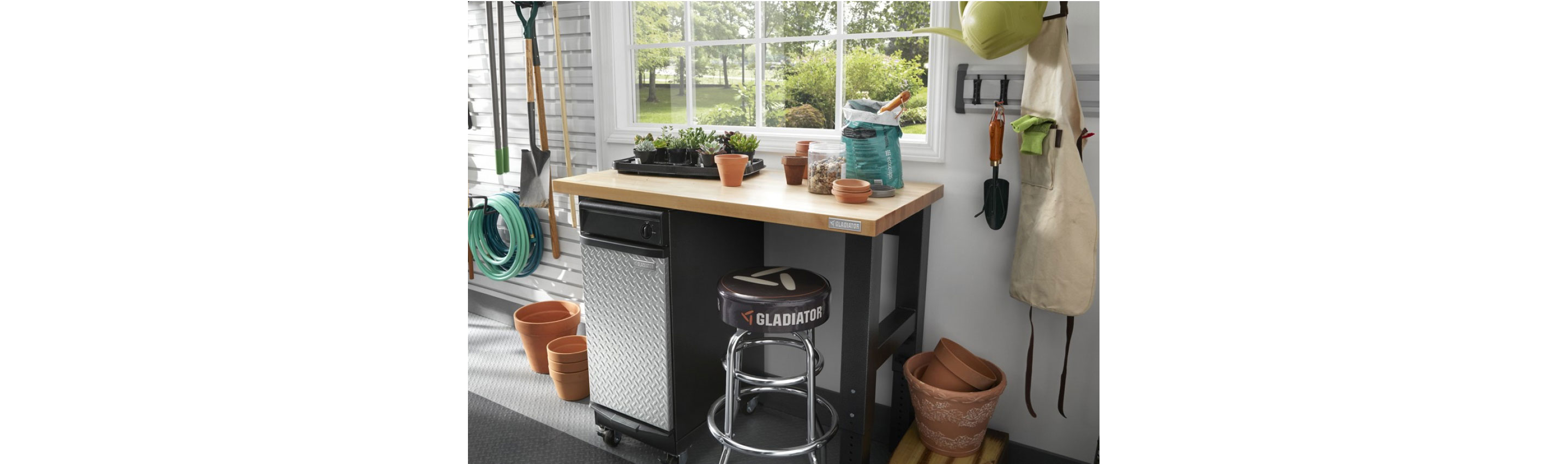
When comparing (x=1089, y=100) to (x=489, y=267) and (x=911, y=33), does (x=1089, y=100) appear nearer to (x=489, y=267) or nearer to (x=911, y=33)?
(x=911, y=33)

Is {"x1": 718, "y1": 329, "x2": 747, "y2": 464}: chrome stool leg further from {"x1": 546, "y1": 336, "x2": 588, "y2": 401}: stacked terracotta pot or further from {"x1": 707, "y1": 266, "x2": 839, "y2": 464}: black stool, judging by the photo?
{"x1": 546, "y1": 336, "x2": 588, "y2": 401}: stacked terracotta pot

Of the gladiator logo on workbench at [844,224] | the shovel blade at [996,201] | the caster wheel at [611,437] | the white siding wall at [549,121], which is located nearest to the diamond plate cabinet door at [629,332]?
the caster wheel at [611,437]

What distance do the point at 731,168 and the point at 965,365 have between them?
102 centimetres

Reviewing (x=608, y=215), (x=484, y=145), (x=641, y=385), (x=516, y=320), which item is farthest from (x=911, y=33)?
(x=484, y=145)

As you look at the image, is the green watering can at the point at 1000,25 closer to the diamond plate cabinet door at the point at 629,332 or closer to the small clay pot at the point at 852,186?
the small clay pot at the point at 852,186

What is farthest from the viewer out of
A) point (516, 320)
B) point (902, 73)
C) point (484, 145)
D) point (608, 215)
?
point (484, 145)

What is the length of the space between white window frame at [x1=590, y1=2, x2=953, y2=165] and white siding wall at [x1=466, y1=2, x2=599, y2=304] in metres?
0.10

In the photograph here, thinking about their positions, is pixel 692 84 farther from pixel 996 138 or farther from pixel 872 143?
pixel 996 138

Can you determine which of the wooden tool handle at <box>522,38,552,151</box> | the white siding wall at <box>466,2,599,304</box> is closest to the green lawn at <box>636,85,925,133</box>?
the white siding wall at <box>466,2,599,304</box>

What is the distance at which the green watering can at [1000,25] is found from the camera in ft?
7.22

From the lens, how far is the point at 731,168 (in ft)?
8.43

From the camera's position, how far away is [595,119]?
3.52 metres

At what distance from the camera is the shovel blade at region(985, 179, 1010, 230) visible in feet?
8.27

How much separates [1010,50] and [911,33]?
39cm
